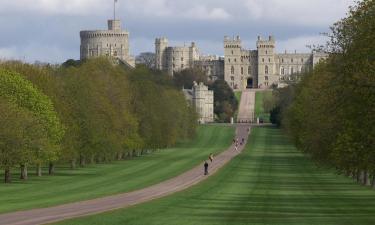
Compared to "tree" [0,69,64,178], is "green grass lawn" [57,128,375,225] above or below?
below

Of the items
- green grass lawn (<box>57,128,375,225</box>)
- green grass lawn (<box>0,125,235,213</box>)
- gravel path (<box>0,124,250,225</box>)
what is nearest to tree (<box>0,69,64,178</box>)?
green grass lawn (<box>0,125,235,213</box>)

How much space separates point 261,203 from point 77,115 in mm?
37553

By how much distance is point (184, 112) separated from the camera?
13312 centimetres

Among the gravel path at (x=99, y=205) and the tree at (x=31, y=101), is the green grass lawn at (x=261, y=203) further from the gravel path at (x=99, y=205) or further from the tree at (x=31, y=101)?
the tree at (x=31, y=101)

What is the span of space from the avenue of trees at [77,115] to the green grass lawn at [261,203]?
1108cm

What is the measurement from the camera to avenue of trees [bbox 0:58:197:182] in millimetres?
62625

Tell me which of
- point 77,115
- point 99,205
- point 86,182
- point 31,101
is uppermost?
point 31,101

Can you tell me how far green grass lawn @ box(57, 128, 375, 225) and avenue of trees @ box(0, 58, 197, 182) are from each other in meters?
11.1

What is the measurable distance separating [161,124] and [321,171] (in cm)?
3009

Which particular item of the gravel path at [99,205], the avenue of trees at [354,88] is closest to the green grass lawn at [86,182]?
the gravel path at [99,205]

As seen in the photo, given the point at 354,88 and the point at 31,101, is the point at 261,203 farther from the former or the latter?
the point at 31,101

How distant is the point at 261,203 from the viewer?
144 ft

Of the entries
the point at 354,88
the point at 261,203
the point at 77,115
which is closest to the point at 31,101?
the point at 77,115

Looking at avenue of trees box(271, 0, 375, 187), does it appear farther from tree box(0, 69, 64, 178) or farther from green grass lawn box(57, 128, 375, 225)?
tree box(0, 69, 64, 178)
